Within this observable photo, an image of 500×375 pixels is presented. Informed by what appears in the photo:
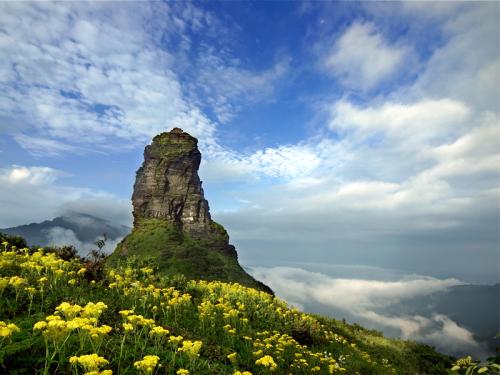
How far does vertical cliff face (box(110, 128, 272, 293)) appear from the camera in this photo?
398ft

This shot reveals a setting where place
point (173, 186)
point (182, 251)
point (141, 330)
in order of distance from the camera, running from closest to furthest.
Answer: point (141, 330)
point (182, 251)
point (173, 186)

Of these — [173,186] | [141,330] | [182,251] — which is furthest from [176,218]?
[141,330]

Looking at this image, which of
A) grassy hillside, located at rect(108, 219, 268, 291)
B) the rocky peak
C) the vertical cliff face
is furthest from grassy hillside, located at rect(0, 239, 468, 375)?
the rocky peak

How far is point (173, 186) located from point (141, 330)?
139115 millimetres

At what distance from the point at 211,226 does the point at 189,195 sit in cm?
1540

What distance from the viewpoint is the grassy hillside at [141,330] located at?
232 inches

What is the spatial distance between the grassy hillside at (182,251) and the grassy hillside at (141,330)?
93.0 meters

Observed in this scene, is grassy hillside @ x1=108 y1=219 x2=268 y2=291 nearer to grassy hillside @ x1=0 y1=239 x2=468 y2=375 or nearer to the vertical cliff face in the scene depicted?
→ the vertical cliff face

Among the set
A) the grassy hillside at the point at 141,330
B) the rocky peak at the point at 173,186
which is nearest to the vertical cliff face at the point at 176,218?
the rocky peak at the point at 173,186

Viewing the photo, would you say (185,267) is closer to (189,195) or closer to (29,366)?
(189,195)

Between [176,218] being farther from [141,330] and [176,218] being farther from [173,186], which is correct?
[141,330]

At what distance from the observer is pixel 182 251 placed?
12369 centimetres

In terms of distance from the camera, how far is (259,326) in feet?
48.8

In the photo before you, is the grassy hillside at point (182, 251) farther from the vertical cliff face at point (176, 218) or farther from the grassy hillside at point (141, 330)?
the grassy hillside at point (141, 330)
